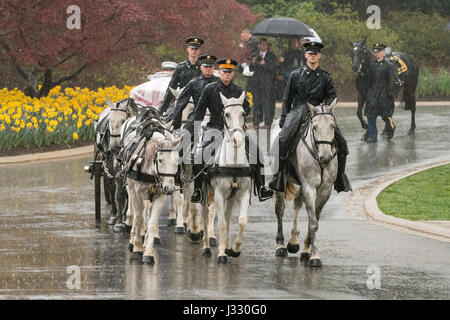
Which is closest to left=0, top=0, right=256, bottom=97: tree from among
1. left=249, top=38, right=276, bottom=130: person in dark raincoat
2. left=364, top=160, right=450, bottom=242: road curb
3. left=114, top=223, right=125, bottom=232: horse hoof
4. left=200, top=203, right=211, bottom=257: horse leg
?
left=249, top=38, right=276, bottom=130: person in dark raincoat

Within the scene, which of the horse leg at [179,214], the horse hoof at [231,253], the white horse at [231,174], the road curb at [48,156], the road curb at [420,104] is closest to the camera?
the white horse at [231,174]

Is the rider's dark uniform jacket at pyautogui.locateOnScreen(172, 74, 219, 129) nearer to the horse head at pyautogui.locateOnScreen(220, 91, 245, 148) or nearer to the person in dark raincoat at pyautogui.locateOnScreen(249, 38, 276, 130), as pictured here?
the horse head at pyautogui.locateOnScreen(220, 91, 245, 148)

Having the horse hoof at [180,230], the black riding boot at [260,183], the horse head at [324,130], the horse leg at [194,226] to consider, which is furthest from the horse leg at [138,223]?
the horse head at [324,130]

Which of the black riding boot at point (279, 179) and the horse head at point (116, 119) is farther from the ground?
the horse head at point (116, 119)

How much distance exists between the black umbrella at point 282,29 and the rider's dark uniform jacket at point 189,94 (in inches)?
635

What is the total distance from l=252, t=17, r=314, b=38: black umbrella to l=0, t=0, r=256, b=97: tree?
1.69 meters

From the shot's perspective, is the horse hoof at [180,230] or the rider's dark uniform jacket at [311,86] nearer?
the rider's dark uniform jacket at [311,86]

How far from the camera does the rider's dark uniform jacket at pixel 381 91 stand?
89.1 ft

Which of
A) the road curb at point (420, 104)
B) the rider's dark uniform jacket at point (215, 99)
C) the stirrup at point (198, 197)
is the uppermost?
the rider's dark uniform jacket at point (215, 99)

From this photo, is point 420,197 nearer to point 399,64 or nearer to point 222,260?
point 222,260

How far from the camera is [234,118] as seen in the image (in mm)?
13070

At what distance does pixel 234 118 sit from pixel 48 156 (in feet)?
41.0

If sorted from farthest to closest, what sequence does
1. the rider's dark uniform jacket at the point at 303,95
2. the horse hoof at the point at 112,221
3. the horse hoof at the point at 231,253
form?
the horse hoof at the point at 112,221 → the rider's dark uniform jacket at the point at 303,95 → the horse hoof at the point at 231,253

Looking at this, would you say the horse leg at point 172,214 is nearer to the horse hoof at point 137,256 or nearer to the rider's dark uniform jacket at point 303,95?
the horse hoof at point 137,256
